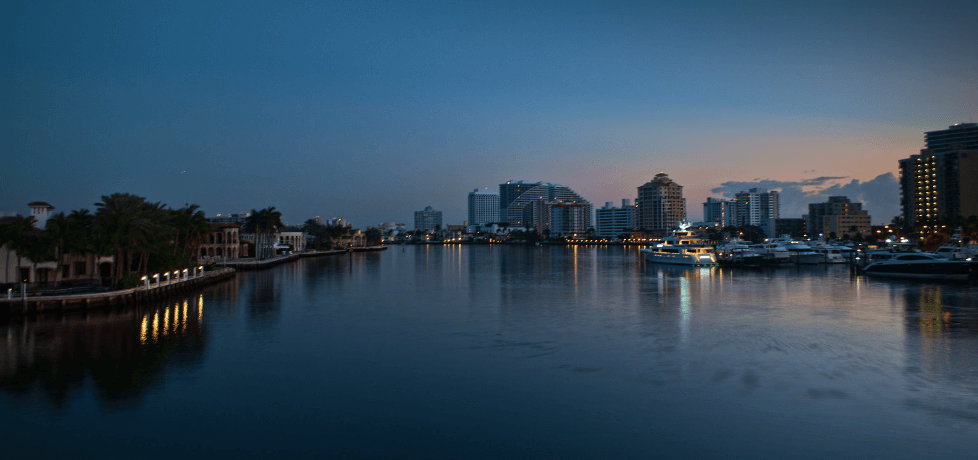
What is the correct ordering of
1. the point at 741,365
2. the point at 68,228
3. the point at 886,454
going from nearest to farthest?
1. the point at 886,454
2. the point at 741,365
3. the point at 68,228

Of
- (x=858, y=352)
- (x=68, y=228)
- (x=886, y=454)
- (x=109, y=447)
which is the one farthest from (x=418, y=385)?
(x=68, y=228)

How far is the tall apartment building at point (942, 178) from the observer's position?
4144 inches

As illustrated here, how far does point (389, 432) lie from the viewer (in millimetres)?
11750

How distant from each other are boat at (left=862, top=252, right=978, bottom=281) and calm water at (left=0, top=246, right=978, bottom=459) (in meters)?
18.0

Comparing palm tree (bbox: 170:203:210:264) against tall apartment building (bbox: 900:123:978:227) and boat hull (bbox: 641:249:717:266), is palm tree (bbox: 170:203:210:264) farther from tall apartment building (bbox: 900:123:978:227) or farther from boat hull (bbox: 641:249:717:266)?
tall apartment building (bbox: 900:123:978:227)

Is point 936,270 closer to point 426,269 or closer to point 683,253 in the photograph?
point 683,253

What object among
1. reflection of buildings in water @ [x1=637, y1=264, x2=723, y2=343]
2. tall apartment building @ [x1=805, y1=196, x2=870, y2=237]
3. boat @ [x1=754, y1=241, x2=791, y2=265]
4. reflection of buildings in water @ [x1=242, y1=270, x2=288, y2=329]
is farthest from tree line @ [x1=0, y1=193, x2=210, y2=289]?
tall apartment building @ [x1=805, y1=196, x2=870, y2=237]

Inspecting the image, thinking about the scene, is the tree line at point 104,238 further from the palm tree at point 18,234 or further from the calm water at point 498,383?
the calm water at point 498,383

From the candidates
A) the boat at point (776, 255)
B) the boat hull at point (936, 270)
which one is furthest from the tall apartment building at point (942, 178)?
the boat hull at point (936, 270)

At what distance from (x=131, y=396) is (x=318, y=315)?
1468 centimetres

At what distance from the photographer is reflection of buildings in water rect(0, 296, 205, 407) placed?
49.4 feet

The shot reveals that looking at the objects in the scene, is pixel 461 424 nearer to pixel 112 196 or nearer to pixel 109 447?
pixel 109 447

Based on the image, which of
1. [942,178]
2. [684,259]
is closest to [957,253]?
[684,259]

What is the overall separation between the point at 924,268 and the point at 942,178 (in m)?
84.7
